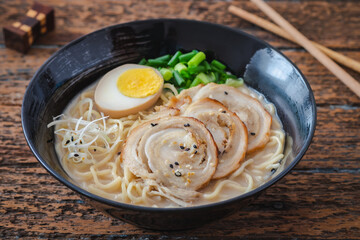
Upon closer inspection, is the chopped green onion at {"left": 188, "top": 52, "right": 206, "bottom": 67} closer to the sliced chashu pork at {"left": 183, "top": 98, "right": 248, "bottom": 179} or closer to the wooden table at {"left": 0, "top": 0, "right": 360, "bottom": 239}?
the sliced chashu pork at {"left": 183, "top": 98, "right": 248, "bottom": 179}

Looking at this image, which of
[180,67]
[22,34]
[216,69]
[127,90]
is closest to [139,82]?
[127,90]

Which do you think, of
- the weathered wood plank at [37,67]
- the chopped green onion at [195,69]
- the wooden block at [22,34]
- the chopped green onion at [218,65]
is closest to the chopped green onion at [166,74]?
the chopped green onion at [195,69]

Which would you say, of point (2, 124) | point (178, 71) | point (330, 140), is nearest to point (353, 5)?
point (330, 140)

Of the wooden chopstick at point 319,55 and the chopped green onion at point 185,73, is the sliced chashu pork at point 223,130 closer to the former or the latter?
the chopped green onion at point 185,73

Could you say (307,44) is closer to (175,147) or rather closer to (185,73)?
(185,73)

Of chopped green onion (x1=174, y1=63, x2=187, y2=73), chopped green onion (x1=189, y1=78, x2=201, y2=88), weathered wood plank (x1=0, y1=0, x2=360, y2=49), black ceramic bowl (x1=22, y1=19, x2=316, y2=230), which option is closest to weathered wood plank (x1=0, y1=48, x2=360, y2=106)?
weathered wood plank (x1=0, y1=0, x2=360, y2=49)

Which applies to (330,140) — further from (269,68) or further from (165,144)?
(165,144)
